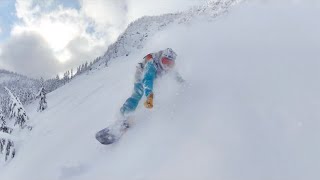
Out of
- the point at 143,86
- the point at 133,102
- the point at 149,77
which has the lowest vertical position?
the point at 133,102

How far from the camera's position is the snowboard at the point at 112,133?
10.7 meters

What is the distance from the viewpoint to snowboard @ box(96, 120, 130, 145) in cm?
1068

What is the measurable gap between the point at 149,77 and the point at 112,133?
1.81 metres

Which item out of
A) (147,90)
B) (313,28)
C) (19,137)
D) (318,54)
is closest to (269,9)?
(313,28)

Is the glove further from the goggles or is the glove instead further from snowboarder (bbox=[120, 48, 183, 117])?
the goggles

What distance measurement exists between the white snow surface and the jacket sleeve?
54 centimetres

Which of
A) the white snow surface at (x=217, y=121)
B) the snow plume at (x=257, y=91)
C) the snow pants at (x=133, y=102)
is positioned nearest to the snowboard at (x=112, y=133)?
the white snow surface at (x=217, y=121)

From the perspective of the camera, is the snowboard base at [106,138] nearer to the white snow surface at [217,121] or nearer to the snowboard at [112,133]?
the snowboard at [112,133]

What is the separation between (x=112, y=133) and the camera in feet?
35.3

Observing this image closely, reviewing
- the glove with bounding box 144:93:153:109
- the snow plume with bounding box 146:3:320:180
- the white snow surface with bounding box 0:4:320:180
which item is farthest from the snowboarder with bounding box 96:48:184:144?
the snow plume with bounding box 146:3:320:180

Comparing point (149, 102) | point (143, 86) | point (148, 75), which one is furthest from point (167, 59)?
point (149, 102)

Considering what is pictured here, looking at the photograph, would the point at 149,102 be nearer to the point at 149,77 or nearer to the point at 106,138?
the point at 149,77

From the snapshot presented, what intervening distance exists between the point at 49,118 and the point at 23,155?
9.62 feet

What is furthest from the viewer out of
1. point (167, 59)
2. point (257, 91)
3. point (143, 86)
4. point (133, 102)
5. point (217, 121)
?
point (167, 59)
